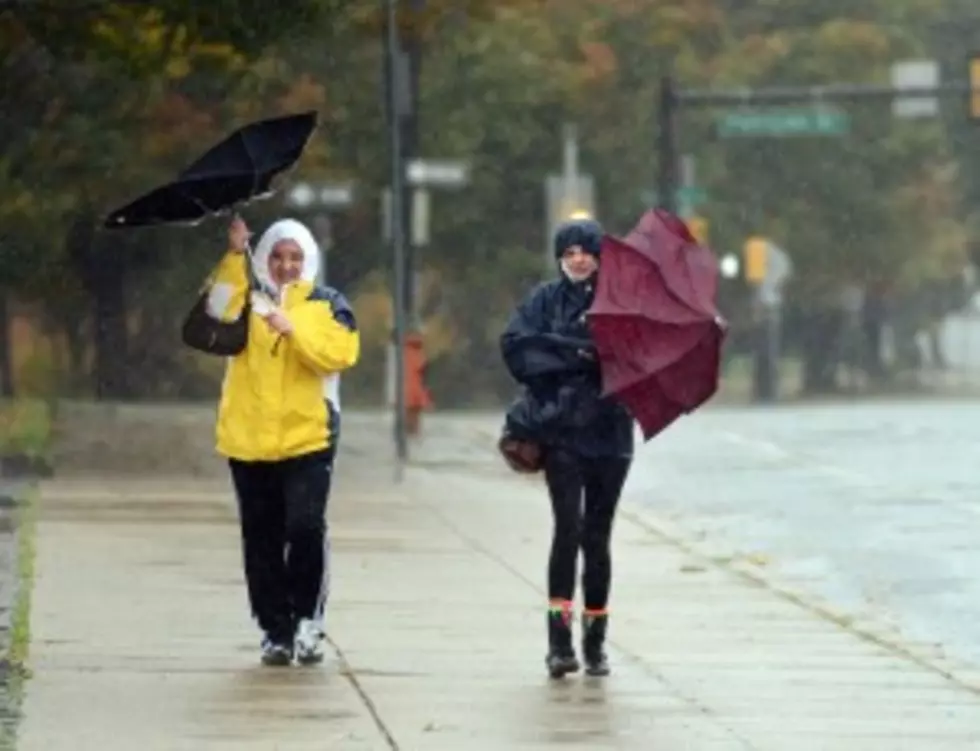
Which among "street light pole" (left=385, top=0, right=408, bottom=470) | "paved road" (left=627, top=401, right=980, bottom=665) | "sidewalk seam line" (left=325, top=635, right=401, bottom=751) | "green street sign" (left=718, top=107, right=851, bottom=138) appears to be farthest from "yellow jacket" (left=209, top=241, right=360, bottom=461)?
"green street sign" (left=718, top=107, right=851, bottom=138)

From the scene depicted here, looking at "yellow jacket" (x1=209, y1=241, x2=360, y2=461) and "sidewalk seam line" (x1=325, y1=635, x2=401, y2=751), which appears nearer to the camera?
"sidewalk seam line" (x1=325, y1=635, x2=401, y2=751)

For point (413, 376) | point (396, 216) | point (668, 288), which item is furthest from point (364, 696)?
point (413, 376)

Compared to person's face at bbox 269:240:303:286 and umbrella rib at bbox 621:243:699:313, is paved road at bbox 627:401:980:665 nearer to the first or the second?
umbrella rib at bbox 621:243:699:313

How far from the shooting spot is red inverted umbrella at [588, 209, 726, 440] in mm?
12625

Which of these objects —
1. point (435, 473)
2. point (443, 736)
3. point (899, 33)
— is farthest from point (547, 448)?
point (899, 33)

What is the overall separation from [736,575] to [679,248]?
5127 millimetres

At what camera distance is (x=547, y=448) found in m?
12.8

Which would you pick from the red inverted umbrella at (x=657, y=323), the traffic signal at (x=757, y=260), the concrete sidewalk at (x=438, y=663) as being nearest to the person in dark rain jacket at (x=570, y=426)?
the red inverted umbrella at (x=657, y=323)

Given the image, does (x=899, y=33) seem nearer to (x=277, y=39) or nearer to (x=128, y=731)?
(x=277, y=39)

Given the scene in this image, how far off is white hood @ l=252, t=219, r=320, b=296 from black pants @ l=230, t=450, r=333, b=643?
2.25 ft

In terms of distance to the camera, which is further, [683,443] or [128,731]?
[683,443]

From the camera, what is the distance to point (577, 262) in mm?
12875

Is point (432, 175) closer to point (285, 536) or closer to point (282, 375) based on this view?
point (285, 536)

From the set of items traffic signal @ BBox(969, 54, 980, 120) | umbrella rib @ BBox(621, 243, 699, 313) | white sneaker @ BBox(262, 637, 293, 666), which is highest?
traffic signal @ BBox(969, 54, 980, 120)
